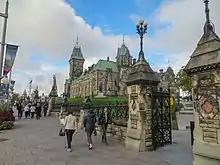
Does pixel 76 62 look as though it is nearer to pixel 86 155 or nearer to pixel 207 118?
pixel 86 155

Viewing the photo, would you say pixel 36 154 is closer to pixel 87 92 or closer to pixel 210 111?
pixel 210 111

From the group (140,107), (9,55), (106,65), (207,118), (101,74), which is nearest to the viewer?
(207,118)

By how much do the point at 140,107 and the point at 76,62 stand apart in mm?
111781

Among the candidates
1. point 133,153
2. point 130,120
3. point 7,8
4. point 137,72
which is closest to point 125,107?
point 130,120

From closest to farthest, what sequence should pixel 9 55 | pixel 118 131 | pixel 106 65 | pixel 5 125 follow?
1. pixel 118 131
2. pixel 9 55
3. pixel 5 125
4. pixel 106 65

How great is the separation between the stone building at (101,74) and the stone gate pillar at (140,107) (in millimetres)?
78585

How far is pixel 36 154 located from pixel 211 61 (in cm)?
717

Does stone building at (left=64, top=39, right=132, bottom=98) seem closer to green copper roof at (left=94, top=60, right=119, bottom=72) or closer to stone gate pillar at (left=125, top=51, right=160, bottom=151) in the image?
green copper roof at (left=94, top=60, right=119, bottom=72)

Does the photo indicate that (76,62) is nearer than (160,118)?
No

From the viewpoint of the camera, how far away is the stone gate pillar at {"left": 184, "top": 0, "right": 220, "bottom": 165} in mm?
5957

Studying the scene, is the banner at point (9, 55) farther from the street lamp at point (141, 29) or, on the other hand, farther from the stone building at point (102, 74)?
the stone building at point (102, 74)

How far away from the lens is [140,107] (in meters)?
10.8

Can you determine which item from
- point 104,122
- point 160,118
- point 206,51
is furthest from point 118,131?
point 206,51

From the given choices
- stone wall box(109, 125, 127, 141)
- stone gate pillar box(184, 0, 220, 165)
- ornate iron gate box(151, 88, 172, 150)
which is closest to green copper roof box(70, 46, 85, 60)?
stone wall box(109, 125, 127, 141)
